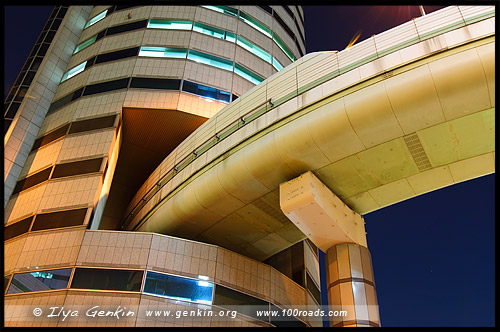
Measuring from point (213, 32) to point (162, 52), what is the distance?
4.35m

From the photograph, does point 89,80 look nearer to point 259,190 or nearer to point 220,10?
point 220,10

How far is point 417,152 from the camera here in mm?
11938

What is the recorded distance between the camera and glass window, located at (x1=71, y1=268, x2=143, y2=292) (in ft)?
44.1

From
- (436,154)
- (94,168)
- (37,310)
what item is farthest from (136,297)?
(436,154)

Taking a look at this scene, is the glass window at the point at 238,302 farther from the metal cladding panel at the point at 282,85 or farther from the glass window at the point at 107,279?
the metal cladding panel at the point at 282,85

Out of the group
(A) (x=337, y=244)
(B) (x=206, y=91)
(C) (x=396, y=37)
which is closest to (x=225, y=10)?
(B) (x=206, y=91)

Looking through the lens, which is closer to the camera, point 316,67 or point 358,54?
point 358,54

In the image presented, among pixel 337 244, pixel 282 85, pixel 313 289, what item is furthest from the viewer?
pixel 313 289

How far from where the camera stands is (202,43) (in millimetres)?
24516

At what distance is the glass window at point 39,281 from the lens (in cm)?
1362

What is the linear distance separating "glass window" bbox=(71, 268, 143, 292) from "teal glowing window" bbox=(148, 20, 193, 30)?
17.3m

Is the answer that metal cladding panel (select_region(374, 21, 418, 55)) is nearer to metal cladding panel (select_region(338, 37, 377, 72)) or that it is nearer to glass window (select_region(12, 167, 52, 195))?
metal cladding panel (select_region(338, 37, 377, 72))

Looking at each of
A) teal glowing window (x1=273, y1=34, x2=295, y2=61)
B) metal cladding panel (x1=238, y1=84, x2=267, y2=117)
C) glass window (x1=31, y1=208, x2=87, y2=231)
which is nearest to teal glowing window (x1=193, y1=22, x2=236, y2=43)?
teal glowing window (x1=273, y1=34, x2=295, y2=61)

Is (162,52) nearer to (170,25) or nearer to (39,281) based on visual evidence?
(170,25)
